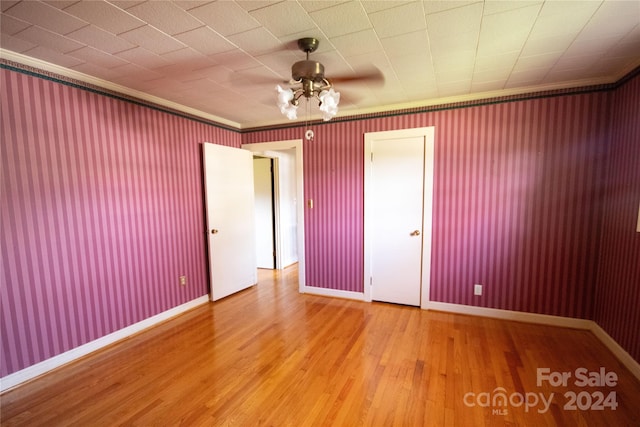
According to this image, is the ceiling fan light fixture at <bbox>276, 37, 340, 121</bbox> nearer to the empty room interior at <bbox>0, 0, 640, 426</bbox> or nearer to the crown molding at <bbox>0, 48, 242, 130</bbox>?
the empty room interior at <bbox>0, 0, 640, 426</bbox>

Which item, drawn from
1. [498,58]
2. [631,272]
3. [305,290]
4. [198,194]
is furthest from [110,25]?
[631,272]

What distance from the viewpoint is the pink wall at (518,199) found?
101 inches

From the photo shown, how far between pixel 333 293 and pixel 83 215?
9.10 ft

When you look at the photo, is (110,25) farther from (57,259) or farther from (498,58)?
(498,58)

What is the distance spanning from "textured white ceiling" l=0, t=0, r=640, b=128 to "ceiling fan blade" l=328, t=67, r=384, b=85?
74mm

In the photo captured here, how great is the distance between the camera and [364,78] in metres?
2.42

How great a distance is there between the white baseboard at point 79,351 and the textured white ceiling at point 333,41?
2242 mm

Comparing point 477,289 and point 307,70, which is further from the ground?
point 307,70

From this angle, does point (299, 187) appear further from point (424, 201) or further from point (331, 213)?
point (424, 201)

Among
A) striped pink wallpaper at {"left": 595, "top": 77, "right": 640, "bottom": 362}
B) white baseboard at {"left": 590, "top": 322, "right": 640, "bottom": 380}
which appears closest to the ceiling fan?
striped pink wallpaper at {"left": 595, "top": 77, "right": 640, "bottom": 362}

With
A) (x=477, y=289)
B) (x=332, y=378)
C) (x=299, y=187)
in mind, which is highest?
(x=299, y=187)

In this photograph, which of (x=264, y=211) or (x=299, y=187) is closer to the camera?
(x=299, y=187)

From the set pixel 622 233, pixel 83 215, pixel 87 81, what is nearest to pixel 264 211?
pixel 83 215

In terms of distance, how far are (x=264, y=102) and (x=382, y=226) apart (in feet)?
6.50
